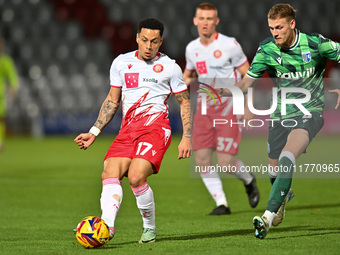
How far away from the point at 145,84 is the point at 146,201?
Result: 100 centimetres

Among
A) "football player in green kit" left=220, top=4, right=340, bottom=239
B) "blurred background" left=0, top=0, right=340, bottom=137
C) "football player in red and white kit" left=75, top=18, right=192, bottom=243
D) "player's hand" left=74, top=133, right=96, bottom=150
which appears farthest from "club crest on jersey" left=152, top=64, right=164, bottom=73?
"blurred background" left=0, top=0, right=340, bottom=137

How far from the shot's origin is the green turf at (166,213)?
564 centimetres

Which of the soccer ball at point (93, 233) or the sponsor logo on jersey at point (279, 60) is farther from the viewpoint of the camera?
the sponsor logo on jersey at point (279, 60)

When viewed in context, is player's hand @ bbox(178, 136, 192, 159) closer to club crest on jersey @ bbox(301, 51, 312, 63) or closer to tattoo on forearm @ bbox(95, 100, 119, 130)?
tattoo on forearm @ bbox(95, 100, 119, 130)

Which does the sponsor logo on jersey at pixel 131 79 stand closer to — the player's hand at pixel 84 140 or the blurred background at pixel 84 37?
the player's hand at pixel 84 140

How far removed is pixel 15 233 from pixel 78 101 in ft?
53.9

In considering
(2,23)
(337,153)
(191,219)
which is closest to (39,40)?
(2,23)

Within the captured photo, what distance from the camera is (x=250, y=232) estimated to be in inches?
253

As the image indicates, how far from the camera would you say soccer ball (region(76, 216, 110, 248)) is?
5.36m

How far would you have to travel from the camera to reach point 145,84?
590 cm

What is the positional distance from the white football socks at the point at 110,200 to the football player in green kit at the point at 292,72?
1307mm

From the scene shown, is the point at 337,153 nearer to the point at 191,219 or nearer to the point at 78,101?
the point at 191,219

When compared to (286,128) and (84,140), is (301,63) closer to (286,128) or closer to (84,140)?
(286,128)

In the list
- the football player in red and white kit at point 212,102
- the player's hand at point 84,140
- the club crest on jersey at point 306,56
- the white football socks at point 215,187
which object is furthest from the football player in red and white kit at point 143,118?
the football player in red and white kit at point 212,102
